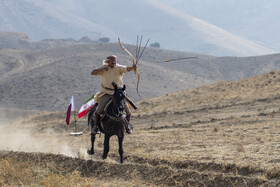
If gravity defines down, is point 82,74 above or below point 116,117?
above

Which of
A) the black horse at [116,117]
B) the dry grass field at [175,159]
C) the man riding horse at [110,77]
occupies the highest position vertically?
the man riding horse at [110,77]

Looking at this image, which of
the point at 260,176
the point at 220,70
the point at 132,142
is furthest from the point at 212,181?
the point at 220,70

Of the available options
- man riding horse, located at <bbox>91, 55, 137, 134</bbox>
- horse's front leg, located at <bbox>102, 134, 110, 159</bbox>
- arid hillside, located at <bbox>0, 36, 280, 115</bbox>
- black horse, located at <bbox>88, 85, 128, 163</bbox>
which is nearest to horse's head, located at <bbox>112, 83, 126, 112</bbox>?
black horse, located at <bbox>88, 85, 128, 163</bbox>

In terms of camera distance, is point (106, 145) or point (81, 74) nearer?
point (106, 145)

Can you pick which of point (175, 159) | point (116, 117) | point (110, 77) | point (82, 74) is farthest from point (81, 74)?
point (175, 159)

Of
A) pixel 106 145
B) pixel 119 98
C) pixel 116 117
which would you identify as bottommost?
pixel 106 145

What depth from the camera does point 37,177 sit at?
11.1 meters

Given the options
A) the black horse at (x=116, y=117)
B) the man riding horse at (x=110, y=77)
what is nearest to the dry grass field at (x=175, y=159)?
the black horse at (x=116, y=117)

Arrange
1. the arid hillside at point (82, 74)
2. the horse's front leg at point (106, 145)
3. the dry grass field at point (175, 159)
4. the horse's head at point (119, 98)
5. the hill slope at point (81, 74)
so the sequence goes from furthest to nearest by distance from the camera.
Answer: the hill slope at point (81, 74)
the arid hillside at point (82, 74)
the horse's front leg at point (106, 145)
the horse's head at point (119, 98)
the dry grass field at point (175, 159)

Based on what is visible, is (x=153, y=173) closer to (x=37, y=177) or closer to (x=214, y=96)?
(x=37, y=177)

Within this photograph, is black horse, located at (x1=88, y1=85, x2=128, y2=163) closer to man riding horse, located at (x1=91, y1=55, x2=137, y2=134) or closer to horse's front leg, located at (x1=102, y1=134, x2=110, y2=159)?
horse's front leg, located at (x1=102, y1=134, x2=110, y2=159)

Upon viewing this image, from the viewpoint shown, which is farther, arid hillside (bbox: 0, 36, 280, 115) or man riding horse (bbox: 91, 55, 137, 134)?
arid hillside (bbox: 0, 36, 280, 115)

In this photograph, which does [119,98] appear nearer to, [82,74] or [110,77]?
[110,77]

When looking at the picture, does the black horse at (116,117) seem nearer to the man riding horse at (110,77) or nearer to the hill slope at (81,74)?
the man riding horse at (110,77)
